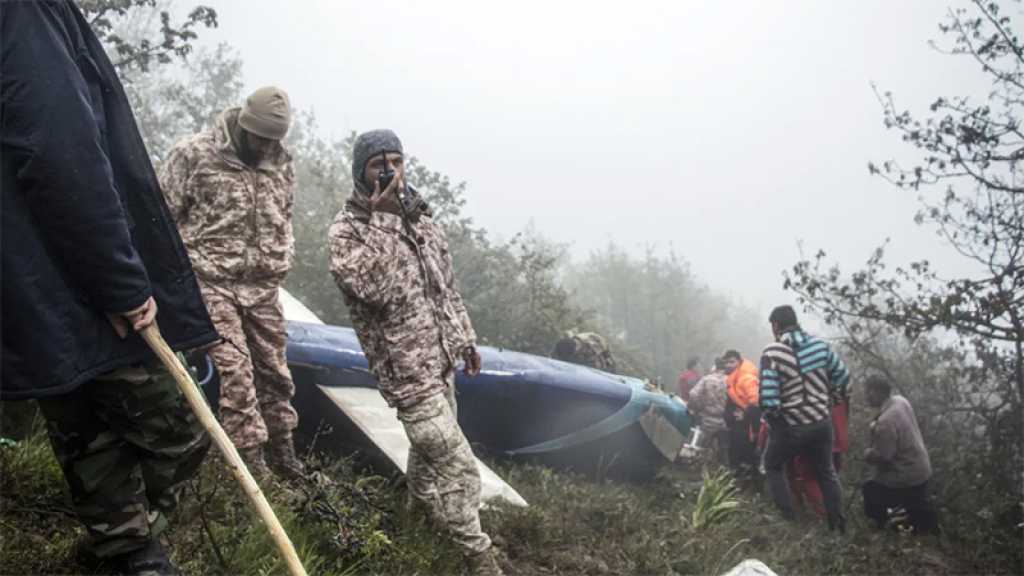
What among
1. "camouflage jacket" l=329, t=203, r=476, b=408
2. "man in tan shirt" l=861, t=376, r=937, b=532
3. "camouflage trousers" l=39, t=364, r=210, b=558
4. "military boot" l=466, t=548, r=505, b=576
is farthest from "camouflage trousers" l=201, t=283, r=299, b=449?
"man in tan shirt" l=861, t=376, r=937, b=532

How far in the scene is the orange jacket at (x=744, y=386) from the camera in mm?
8882

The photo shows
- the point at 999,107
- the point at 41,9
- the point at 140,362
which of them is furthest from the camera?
the point at 999,107

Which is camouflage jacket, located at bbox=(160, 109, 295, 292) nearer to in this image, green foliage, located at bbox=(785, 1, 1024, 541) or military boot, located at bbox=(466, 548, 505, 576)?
military boot, located at bbox=(466, 548, 505, 576)

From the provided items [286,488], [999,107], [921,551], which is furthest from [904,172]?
[286,488]

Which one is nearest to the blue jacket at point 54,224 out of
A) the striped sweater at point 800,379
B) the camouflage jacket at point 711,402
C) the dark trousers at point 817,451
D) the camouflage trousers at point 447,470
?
the camouflage trousers at point 447,470

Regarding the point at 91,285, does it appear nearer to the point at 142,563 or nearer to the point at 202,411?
the point at 202,411

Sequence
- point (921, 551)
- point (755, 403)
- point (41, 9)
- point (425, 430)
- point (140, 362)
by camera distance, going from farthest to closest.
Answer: point (755, 403)
point (921, 551)
point (425, 430)
point (140, 362)
point (41, 9)

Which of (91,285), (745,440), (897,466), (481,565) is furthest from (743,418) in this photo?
(91,285)

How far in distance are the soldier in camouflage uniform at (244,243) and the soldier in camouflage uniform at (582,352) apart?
592 centimetres

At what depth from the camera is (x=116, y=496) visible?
2143mm

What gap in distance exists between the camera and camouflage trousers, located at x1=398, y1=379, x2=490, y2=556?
360 cm

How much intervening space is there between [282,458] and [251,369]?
68 centimetres

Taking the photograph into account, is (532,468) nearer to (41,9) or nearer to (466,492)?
(466,492)

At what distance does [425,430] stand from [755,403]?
6101 mm
